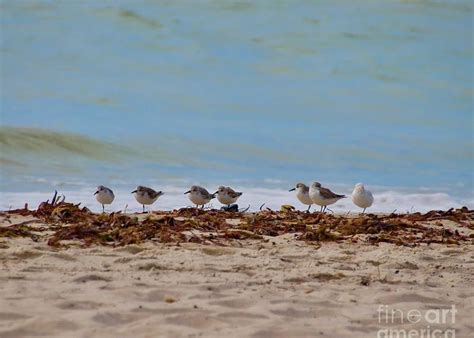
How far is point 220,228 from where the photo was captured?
7.35 meters

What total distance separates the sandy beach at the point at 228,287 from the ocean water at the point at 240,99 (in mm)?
5267

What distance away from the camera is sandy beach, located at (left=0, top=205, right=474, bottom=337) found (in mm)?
4535

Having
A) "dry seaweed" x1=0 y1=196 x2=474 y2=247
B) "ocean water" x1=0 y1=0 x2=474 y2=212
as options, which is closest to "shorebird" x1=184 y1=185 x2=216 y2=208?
"dry seaweed" x1=0 y1=196 x2=474 y2=247

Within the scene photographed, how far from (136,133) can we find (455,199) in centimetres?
773

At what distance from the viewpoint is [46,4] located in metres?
26.0

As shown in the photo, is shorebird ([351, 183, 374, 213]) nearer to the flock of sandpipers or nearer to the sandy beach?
the flock of sandpipers

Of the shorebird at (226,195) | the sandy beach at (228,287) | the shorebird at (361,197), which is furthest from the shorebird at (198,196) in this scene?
the sandy beach at (228,287)

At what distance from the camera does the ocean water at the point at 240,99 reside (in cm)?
1528

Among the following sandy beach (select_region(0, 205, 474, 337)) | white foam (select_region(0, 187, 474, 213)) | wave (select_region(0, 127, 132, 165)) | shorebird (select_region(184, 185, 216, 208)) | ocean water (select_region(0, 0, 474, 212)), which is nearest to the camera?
sandy beach (select_region(0, 205, 474, 337))

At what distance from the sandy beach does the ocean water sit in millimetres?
5267

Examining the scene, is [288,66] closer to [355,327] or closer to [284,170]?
[284,170]

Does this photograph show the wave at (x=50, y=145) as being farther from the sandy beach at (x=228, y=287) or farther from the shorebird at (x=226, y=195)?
the sandy beach at (x=228, y=287)

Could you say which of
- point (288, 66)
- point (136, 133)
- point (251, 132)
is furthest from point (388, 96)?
point (136, 133)

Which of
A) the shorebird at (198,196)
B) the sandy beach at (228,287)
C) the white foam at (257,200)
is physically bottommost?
the sandy beach at (228,287)
